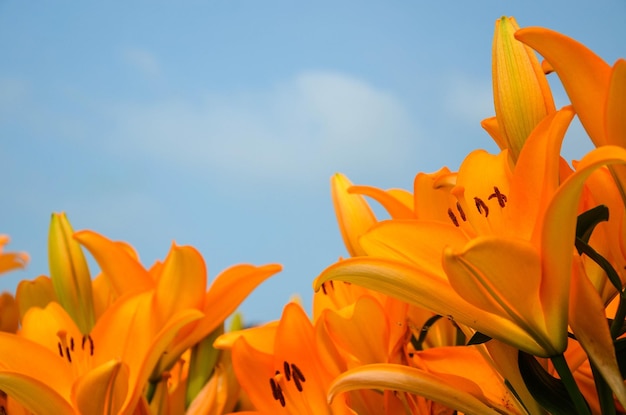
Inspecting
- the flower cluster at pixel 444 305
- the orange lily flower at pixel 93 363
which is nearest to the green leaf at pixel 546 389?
the flower cluster at pixel 444 305

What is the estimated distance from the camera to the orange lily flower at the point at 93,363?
39 cm

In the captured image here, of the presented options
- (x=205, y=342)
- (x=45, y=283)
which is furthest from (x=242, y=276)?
(x=45, y=283)

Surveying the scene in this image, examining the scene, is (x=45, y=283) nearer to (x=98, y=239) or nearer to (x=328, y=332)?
(x=98, y=239)

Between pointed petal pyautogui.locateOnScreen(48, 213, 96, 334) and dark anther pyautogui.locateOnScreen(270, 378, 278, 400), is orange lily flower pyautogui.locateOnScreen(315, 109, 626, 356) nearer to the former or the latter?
dark anther pyautogui.locateOnScreen(270, 378, 278, 400)

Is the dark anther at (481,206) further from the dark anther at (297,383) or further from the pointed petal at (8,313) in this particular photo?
the pointed petal at (8,313)

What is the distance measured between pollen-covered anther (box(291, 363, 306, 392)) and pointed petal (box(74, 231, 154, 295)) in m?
0.18

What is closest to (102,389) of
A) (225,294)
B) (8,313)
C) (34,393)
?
(34,393)

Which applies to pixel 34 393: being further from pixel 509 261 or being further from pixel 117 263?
pixel 509 261

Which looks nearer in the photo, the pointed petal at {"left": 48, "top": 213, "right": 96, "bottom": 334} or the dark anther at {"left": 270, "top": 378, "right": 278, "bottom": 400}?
the dark anther at {"left": 270, "top": 378, "right": 278, "bottom": 400}

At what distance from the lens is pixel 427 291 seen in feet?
1.01

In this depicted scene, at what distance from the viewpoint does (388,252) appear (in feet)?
1.09

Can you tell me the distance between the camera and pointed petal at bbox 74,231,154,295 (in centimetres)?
53

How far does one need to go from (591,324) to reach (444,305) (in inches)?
2.4

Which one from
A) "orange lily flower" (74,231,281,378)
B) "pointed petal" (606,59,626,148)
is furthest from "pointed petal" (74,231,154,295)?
"pointed petal" (606,59,626,148)
